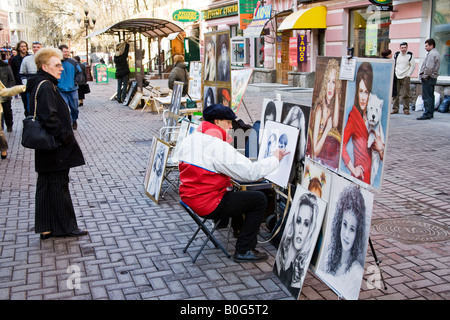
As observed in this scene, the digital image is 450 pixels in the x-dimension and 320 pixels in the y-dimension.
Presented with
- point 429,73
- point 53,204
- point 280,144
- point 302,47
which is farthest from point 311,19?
point 53,204

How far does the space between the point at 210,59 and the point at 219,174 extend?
4.05 metres

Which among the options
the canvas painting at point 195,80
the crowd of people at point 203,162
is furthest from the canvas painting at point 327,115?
the canvas painting at point 195,80

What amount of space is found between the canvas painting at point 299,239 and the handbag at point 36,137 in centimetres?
239

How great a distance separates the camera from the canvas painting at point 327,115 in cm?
411

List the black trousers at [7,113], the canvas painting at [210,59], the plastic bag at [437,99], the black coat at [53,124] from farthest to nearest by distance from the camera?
1. the plastic bag at [437,99]
2. the black trousers at [7,113]
3. the canvas painting at [210,59]
4. the black coat at [53,124]

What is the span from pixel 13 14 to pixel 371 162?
101 meters

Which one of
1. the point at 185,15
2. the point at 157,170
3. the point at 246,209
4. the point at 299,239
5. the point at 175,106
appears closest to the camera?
the point at 299,239

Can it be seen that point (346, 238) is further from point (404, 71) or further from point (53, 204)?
point (404, 71)

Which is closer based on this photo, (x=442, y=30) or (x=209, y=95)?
(x=209, y=95)

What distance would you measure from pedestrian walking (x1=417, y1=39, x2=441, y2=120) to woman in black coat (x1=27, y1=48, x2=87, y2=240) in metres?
9.52

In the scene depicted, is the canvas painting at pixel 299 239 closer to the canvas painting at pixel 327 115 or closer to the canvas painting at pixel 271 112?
the canvas painting at pixel 327 115

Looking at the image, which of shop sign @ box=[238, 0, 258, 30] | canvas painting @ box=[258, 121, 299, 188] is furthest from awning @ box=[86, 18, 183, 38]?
canvas painting @ box=[258, 121, 299, 188]

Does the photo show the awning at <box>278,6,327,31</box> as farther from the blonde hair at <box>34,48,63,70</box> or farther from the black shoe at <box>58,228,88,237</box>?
the black shoe at <box>58,228,88,237</box>

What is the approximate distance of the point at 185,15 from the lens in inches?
1056
